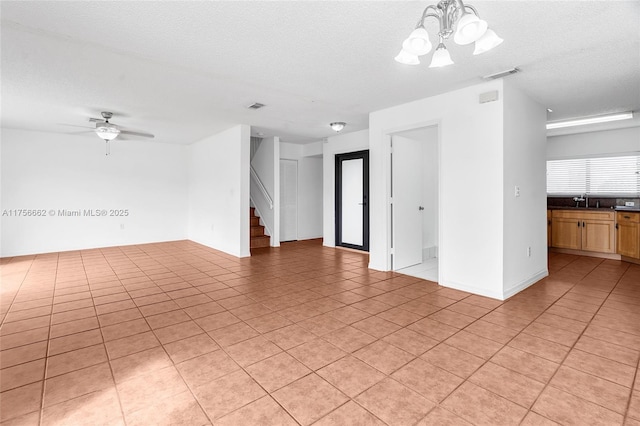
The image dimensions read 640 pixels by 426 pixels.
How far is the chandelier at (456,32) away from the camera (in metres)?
1.78

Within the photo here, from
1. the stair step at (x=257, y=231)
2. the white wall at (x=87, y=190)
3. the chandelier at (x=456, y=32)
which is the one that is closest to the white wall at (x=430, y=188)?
the chandelier at (x=456, y=32)

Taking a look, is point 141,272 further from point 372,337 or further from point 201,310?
point 372,337

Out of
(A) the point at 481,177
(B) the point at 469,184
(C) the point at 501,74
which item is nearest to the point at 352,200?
(B) the point at 469,184

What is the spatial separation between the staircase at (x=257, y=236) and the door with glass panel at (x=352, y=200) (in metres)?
1.78

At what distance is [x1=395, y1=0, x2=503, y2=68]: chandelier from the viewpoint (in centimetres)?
178

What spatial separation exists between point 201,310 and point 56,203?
5889 millimetres

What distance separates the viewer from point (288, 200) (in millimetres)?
8438

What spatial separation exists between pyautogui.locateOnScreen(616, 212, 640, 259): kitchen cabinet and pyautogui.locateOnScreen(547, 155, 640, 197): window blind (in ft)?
3.21

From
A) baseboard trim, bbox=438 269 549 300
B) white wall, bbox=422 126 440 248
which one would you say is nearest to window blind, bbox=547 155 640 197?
white wall, bbox=422 126 440 248

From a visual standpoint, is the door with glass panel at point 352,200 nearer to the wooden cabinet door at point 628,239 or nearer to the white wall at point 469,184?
the white wall at point 469,184

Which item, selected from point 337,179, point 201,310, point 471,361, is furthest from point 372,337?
point 337,179

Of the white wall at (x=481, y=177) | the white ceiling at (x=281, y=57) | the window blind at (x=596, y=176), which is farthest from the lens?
the window blind at (x=596, y=176)

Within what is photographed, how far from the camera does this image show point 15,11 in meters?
2.28

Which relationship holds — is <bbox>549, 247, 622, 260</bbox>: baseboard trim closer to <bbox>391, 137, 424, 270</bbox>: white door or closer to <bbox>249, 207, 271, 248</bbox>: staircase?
<bbox>391, 137, 424, 270</bbox>: white door
